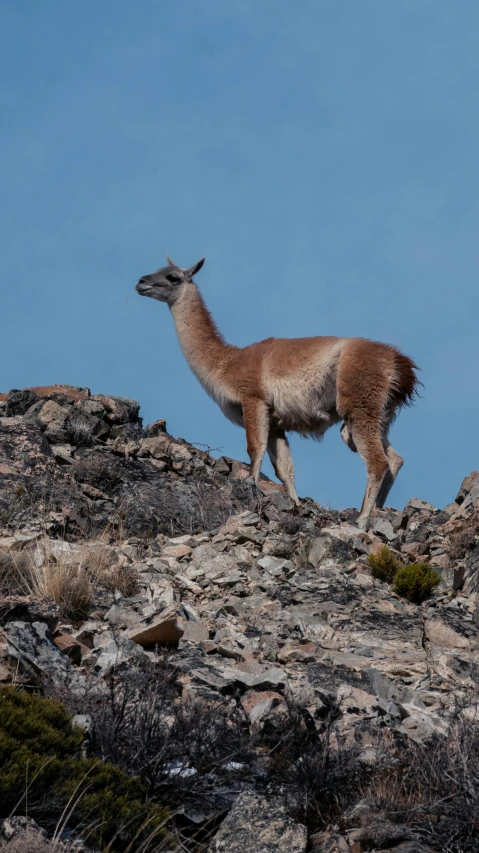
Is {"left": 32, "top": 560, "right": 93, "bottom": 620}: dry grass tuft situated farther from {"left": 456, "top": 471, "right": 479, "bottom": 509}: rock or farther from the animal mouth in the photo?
the animal mouth

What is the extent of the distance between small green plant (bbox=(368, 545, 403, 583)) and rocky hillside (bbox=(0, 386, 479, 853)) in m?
0.02

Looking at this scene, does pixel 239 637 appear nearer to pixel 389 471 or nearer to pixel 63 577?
pixel 63 577

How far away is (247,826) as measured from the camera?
15.0ft

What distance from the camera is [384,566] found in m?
10.5

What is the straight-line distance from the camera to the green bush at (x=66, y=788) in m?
4.34

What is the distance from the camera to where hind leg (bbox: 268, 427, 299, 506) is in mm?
15961

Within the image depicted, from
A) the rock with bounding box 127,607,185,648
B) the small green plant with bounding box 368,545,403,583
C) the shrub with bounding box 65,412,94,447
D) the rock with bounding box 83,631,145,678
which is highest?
the shrub with bounding box 65,412,94,447

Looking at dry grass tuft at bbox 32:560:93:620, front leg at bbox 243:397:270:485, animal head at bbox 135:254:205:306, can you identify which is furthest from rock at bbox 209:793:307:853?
animal head at bbox 135:254:205:306

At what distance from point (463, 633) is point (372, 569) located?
205cm

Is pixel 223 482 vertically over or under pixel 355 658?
over

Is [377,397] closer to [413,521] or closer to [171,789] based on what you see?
[413,521]

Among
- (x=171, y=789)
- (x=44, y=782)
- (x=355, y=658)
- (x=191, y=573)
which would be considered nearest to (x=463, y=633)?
(x=355, y=658)

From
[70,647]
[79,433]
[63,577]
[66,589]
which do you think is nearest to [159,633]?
[70,647]

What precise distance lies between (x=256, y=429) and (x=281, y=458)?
0.75m
